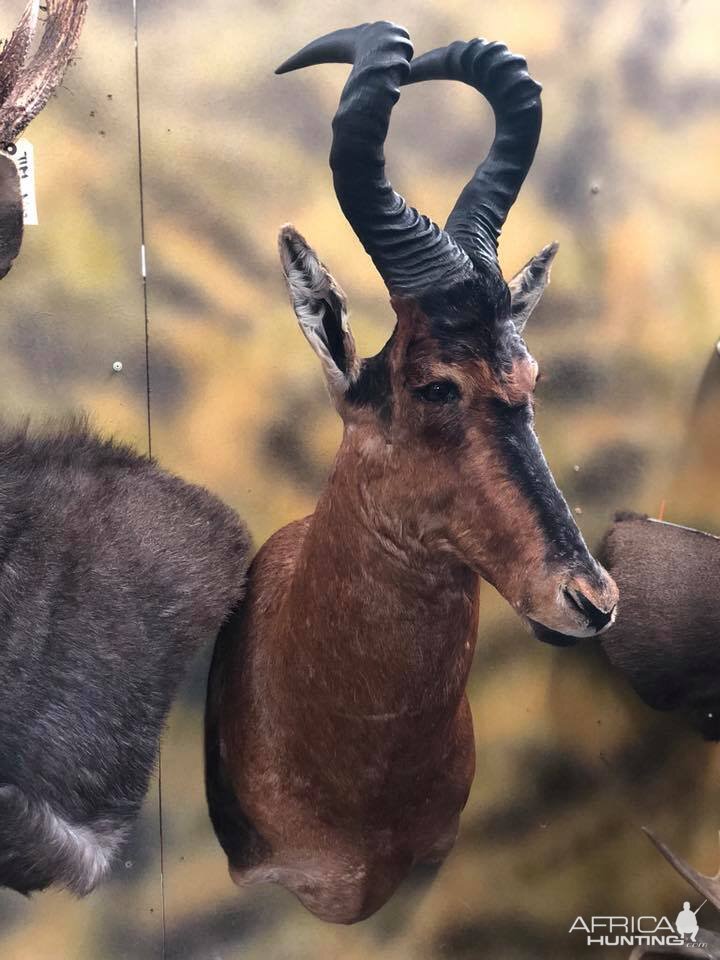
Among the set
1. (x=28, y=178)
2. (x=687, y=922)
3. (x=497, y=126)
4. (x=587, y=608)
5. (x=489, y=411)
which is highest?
(x=497, y=126)

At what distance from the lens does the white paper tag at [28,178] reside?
4.27 feet

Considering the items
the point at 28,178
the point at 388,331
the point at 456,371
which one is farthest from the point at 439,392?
the point at 28,178

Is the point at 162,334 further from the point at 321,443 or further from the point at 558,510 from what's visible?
the point at 558,510

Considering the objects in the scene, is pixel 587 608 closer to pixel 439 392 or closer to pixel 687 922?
pixel 439 392

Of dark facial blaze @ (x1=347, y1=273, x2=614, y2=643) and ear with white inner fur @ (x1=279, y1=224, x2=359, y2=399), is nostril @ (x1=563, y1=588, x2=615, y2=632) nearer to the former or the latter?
dark facial blaze @ (x1=347, y1=273, x2=614, y2=643)

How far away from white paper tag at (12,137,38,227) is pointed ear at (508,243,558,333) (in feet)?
2.56

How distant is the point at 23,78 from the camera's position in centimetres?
97

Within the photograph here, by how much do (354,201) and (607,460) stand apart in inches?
35.8

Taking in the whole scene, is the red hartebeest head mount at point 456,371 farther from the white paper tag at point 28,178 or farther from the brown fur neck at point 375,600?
the white paper tag at point 28,178

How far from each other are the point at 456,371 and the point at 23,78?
0.62 m

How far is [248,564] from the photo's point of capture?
1.31 m

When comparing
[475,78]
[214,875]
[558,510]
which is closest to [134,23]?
[475,78]

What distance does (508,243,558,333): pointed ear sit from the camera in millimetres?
1069

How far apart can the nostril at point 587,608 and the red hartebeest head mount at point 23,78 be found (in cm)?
75
